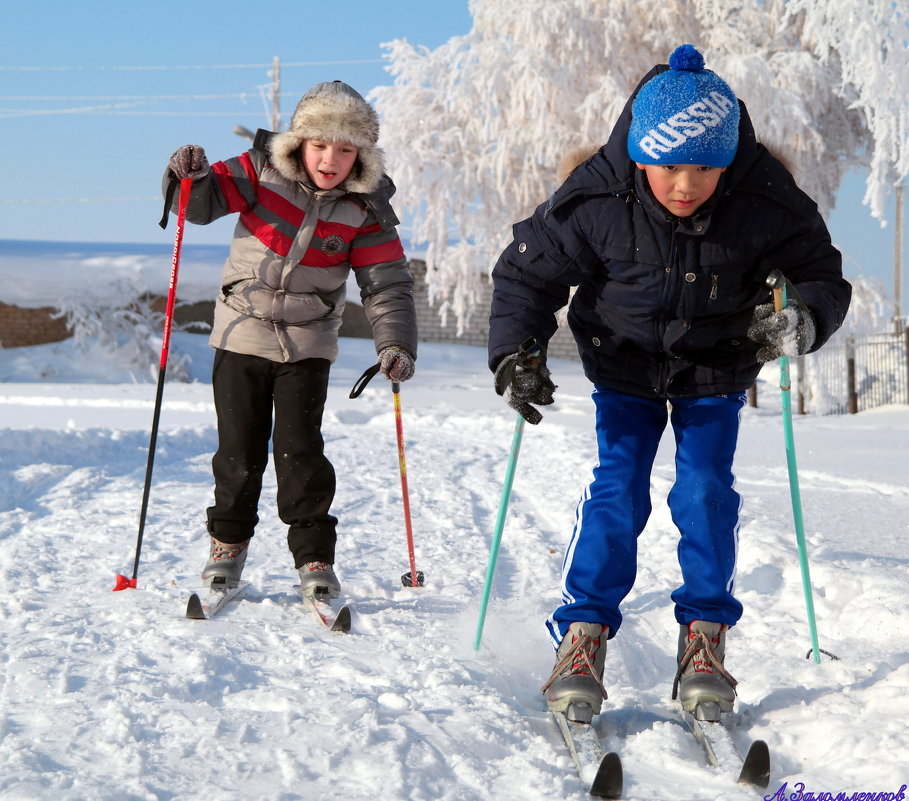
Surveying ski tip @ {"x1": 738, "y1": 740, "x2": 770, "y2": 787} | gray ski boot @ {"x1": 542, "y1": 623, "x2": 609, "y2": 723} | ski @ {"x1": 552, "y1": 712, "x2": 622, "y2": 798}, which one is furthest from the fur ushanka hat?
ski tip @ {"x1": 738, "y1": 740, "x2": 770, "y2": 787}

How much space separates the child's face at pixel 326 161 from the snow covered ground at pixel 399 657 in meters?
1.67

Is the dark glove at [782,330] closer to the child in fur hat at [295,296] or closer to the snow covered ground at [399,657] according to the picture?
the snow covered ground at [399,657]

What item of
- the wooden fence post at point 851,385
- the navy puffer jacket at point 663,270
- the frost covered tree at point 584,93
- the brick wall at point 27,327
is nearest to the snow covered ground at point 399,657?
the navy puffer jacket at point 663,270

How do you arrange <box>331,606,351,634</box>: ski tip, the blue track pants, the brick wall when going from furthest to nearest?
1. the brick wall
2. <box>331,606,351,634</box>: ski tip
3. the blue track pants

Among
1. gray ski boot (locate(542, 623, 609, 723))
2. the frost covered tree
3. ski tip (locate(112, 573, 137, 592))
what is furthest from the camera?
the frost covered tree

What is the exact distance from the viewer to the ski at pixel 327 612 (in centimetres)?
334

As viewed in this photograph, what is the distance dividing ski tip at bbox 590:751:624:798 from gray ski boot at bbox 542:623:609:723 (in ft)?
1.23

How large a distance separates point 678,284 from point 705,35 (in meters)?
16.0

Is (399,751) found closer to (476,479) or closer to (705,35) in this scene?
(476,479)

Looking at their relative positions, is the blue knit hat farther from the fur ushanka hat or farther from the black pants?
the black pants

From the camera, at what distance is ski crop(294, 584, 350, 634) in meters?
3.34

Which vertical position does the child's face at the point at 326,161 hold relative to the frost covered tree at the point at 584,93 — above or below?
below

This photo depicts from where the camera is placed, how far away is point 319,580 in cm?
367

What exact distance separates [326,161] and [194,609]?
1.74 m
